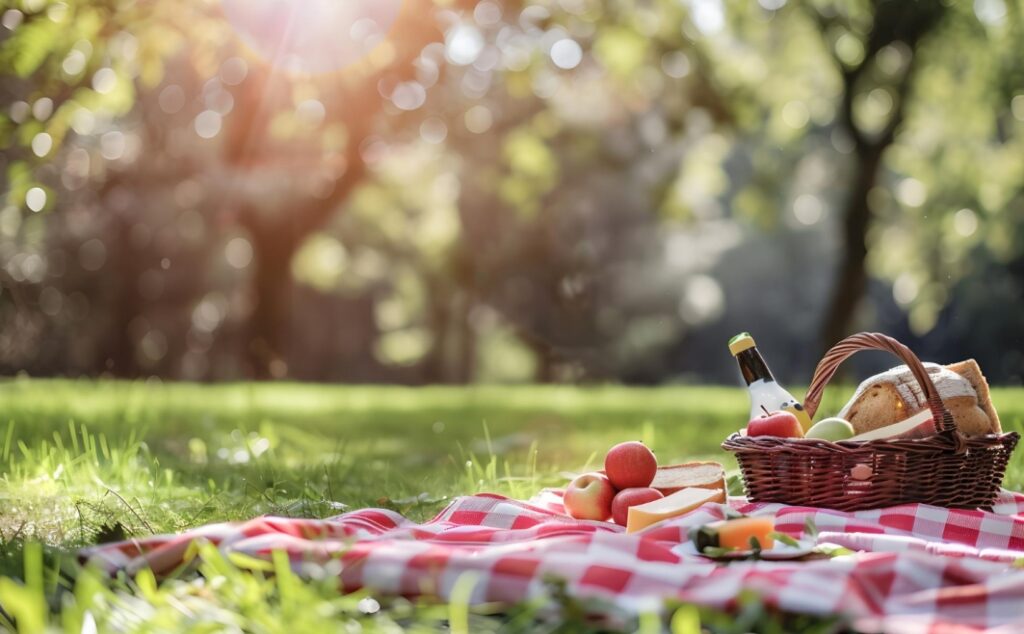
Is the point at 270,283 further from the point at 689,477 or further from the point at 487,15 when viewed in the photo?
the point at 689,477

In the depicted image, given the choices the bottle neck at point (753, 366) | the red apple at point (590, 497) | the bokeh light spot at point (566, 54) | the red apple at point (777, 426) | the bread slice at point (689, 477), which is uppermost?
the bokeh light spot at point (566, 54)

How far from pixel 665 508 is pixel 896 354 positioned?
926 millimetres

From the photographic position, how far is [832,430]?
3.46 meters

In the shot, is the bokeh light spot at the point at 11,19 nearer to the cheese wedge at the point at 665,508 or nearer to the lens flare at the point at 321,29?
the cheese wedge at the point at 665,508

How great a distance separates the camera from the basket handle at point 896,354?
3.27m

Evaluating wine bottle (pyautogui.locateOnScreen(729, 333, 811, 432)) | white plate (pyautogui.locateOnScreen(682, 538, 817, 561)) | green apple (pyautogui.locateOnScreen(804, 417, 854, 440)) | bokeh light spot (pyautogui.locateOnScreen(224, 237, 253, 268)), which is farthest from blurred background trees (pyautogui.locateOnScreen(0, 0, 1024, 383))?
green apple (pyautogui.locateOnScreen(804, 417, 854, 440))

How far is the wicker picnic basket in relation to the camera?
3281 mm

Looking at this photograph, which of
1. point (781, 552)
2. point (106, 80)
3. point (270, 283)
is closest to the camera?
point (781, 552)

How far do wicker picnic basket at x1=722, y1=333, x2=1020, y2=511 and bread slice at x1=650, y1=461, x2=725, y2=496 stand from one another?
14 cm

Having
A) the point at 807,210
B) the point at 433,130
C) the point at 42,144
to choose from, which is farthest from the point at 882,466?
the point at 807,210

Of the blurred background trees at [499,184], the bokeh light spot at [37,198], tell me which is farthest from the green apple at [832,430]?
the blurred background trees at [499,184]

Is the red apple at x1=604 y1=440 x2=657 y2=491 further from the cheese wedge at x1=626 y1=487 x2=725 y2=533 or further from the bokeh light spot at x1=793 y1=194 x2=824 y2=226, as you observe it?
the bokeh light spot at x1=793 y1=194 x2=824 y2=226

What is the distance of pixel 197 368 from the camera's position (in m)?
29.9

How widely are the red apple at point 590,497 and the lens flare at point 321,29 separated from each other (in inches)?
205
